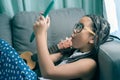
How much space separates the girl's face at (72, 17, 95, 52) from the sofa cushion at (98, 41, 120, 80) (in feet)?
0.30

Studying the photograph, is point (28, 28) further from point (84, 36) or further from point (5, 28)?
point (84, 36)

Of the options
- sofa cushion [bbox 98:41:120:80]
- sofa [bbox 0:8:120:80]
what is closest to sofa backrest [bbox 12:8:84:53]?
sofa [bbox 0:8:120:80]

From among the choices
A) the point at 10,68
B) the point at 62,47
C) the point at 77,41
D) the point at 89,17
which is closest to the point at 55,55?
the point at 62,47

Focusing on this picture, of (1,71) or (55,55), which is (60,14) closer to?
(55,55)

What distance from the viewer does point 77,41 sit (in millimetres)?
1331

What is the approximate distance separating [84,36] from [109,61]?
281 millimetres

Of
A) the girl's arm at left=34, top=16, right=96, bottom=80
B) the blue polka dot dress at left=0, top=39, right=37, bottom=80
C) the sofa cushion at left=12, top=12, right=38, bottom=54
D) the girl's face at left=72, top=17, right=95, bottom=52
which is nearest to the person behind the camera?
the blue polka dot dress at left=0, top=39, right=37, bottom=80

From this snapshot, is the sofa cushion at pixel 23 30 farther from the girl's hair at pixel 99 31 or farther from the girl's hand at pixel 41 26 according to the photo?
the girl's hair at pixel 99 31

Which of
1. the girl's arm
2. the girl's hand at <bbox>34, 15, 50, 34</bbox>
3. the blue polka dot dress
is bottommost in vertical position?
the girl's arm

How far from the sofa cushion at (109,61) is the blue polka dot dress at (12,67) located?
1.10 feet

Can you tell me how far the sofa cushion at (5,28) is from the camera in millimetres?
1695

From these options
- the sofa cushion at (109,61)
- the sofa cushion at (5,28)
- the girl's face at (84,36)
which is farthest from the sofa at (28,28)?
the sofa cushion at (109,61)

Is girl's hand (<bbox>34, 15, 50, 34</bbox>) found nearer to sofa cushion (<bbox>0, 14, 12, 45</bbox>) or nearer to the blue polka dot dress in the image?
the blue polka dot dress

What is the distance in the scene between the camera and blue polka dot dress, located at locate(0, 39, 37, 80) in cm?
106
